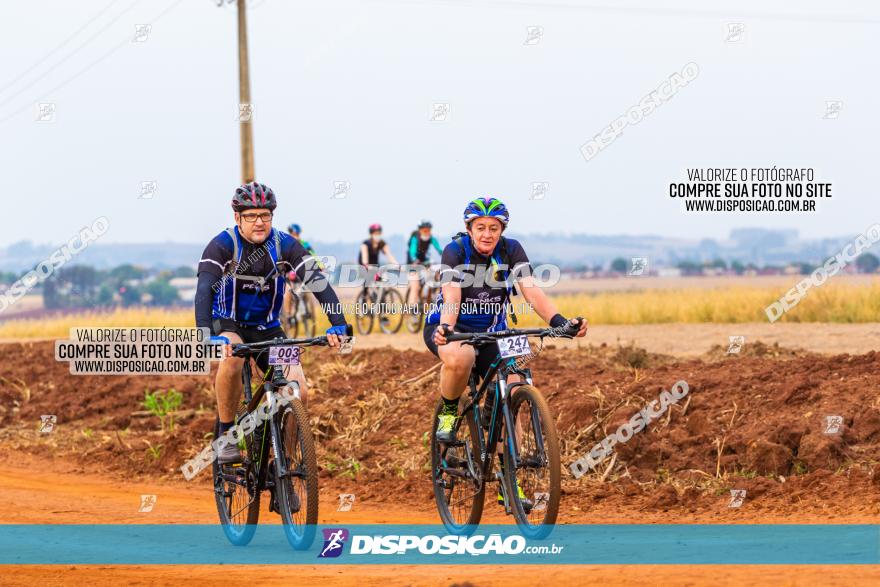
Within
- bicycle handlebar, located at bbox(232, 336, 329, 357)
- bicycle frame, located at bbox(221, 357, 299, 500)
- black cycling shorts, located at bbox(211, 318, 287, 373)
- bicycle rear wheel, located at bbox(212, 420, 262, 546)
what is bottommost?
bicycle rear wheel, located at bbox(212, 420, 262, 546)

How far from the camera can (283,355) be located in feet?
30.1

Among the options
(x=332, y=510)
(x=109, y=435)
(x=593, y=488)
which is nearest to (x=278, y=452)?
(x=332, y=510)

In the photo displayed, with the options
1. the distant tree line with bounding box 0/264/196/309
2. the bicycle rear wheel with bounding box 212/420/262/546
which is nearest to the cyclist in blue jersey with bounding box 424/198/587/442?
the bicycle rear wheel with bounding box 212/420/262/546

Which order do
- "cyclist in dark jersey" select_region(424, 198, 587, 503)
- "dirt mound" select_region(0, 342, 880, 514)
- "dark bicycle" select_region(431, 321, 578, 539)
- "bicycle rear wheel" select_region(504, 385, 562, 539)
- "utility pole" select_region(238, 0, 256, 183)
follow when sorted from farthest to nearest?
"utility pole" select_region(238, 0, 256, 183)
"dirt mound" select_region(0, 342, 880, 514)
"cyclist in dark jersey" select_region(424, 198, 587, 503)
"dark bicycle" select_region(431, 321, 578, 539)
"bicycle rear wheel" select_region(504, 385, 562, 539)

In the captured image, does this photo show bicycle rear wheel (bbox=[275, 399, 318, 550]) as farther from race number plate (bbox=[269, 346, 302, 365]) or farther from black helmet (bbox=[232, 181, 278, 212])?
black helmet (bbox=[232, 181, 278, 212])

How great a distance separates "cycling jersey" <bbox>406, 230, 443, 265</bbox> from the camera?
25406 millimetres

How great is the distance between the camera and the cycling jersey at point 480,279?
9.24m

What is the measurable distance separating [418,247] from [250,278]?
1618 centimetres

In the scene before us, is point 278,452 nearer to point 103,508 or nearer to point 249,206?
point 249,206

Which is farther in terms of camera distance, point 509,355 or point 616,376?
point 616,376

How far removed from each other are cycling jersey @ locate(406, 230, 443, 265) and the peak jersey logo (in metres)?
15.6

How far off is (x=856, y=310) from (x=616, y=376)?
1276 centimetres

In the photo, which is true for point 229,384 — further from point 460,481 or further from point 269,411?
point 460,481

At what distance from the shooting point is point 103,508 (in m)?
12.2
